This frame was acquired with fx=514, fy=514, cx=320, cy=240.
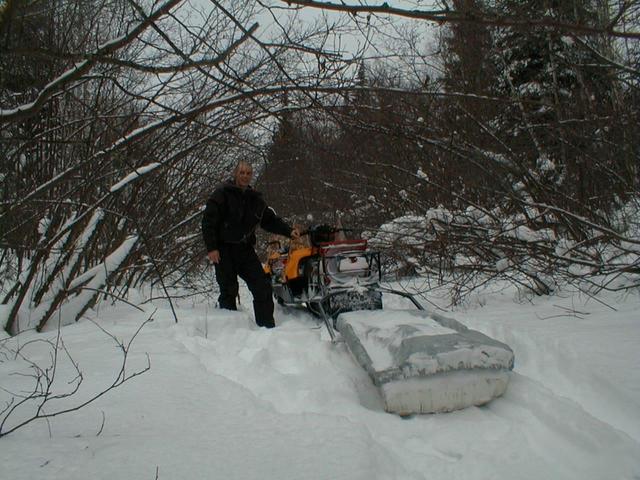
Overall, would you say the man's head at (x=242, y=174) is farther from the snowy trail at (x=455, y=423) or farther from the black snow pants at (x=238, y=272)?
the snowy trail at (x=455, y=423)

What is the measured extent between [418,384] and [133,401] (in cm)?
135

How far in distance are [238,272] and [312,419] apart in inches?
126

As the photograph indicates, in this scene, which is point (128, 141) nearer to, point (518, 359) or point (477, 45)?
point (518, 359)

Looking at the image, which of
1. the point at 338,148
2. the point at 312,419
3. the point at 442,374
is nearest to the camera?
the point at 312,419

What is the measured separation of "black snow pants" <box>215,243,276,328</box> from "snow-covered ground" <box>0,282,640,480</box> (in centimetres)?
125

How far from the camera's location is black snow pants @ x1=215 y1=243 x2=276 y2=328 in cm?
500

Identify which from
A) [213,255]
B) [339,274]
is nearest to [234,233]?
[213,255]

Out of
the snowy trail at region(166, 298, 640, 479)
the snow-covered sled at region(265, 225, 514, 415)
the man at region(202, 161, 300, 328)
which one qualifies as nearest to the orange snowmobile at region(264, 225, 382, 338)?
the snow-covered sled at region(265, 225, 514, 415)

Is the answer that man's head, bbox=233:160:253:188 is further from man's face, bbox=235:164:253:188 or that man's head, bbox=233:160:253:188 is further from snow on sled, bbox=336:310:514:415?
snow on sled, bbox=336:310:514:415

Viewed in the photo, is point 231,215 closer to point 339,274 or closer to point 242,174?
point 242,174

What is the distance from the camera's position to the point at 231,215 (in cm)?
516

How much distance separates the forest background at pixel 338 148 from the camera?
3127mm

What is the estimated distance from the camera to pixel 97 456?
5.67 ft

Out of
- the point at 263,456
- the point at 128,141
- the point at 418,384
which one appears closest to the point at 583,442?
the point at 418,384
